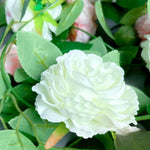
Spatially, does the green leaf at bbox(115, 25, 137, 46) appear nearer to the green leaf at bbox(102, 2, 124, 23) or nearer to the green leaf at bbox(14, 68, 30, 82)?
the green leaf at bbox(102, 2, 124, 23)

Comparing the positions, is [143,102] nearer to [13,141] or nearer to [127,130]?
[127,130]

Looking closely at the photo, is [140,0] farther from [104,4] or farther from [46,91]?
[46,91]

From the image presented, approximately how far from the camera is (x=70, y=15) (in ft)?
1.39

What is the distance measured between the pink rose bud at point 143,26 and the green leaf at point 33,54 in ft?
0.50

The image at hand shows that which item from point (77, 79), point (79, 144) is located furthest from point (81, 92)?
point (79, 144)

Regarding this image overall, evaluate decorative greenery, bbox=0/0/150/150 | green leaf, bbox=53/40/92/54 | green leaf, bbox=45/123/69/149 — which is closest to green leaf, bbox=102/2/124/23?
decorative greenery, bbox=0/0/150/150

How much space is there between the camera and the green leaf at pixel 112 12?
19.1 inches

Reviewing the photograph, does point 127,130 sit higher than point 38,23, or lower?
lower

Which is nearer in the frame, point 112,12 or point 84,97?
point 84,97

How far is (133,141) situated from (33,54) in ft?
0.47

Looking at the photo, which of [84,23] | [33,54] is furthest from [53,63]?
[84,23]

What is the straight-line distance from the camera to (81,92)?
0.31m

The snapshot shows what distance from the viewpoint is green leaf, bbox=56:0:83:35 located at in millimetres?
422

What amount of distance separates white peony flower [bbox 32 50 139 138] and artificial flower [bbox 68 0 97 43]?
0.46 feet
